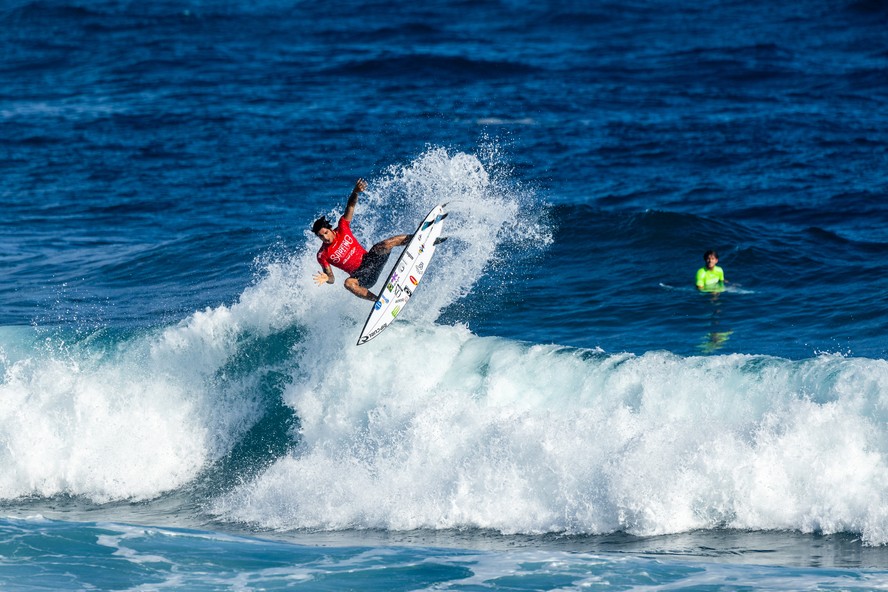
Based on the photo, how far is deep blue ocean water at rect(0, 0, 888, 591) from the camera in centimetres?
1205

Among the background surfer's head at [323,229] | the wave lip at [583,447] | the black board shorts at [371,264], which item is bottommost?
the wave lip at [583,447]

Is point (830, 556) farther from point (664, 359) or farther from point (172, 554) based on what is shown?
point (172, 554)

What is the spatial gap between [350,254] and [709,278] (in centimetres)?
783

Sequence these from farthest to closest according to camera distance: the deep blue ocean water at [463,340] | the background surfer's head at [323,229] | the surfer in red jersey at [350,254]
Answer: the surfer in red jersey at [350,254], the background surfer's head at [323,229], the deep blue ocean water at [463,340]

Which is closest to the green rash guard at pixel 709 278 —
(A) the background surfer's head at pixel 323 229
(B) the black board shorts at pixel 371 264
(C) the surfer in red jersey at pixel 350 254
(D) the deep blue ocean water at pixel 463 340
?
(D) the deep blue ocean water at pixel 463 340

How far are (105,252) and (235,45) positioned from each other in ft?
71.1

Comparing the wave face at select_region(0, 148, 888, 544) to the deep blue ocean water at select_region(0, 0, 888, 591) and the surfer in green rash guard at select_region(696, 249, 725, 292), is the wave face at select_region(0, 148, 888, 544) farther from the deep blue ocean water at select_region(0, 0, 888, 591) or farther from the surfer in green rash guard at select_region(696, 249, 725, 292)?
the surfer in green rash guard at select_region(696, 249, 725, 292)

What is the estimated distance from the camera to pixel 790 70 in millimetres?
35844

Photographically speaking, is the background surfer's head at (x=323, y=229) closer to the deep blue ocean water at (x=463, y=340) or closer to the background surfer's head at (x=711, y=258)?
the deep blue ocean water at (x=463, y=340)

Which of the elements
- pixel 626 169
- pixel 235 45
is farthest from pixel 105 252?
pixel 235 45

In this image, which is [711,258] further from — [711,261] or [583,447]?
[583,447]

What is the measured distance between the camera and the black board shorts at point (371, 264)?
1465cm

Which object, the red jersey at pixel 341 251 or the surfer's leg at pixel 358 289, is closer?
the red jersey at pixel 341 251

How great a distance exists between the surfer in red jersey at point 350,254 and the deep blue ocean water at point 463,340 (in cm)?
100
